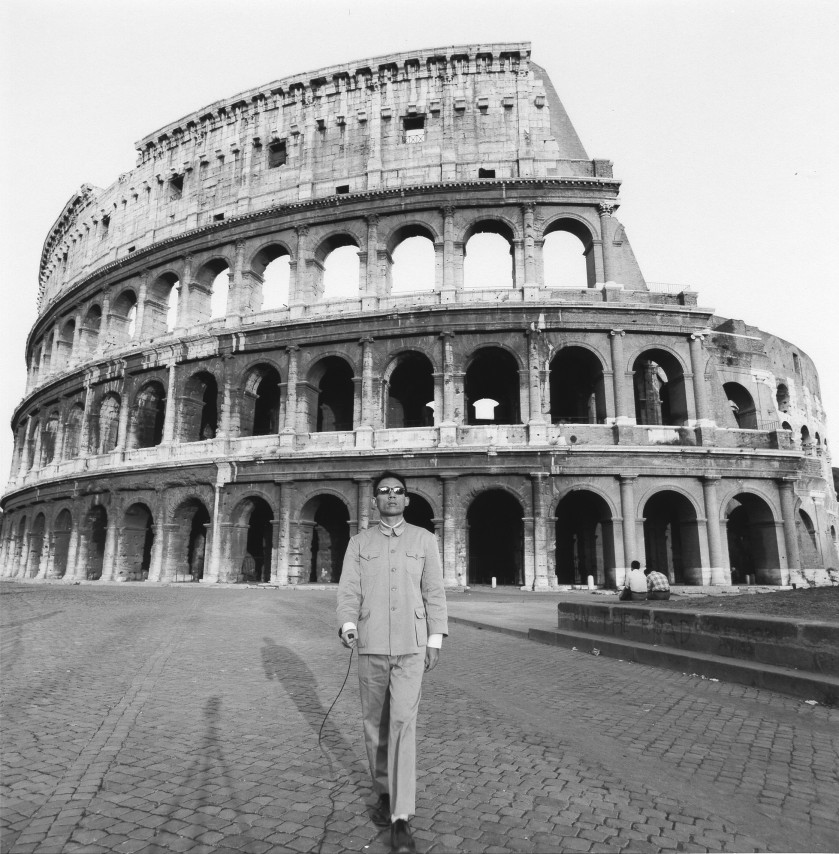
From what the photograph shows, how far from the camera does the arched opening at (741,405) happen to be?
70.4 feet

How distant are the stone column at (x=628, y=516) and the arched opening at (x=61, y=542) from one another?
2209 cm

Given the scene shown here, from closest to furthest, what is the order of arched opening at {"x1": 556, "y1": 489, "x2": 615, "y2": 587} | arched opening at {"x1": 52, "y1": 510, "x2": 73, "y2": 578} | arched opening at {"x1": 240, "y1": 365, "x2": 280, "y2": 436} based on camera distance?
1. arched opening at {"x1": 556, "y1": 489, "x2": 615, "y2": 587}
2. arched opening at {"x1": 240, "y1": 365, "x2": 280, "y2": 436}
3. arched opening at {"x1": 52, "y1": 510, "x2": 73, "y2": 578}

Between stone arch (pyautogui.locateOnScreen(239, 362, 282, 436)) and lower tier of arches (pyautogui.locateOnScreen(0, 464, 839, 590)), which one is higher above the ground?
stone arch (pyautogui.locateOnScreen(239, 362, 282, 436))

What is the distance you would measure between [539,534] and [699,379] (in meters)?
7.32

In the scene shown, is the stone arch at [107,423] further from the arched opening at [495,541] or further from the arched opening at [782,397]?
the arched opening at [782,397]

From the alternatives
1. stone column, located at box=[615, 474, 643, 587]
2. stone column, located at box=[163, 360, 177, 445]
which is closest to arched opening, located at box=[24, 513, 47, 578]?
stone column, located at box=[163, 360, 177, 445]

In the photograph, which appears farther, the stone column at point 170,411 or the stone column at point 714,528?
the stone column at point 170,411

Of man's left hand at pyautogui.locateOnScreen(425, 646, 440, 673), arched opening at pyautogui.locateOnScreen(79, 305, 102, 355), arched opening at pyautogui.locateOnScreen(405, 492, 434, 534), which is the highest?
arched opening at pyautogui.locateOnScreen(79, 305, 102, 355)

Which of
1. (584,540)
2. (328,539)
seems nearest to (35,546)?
(328,539)

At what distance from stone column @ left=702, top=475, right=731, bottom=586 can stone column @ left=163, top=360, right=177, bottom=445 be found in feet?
60.2

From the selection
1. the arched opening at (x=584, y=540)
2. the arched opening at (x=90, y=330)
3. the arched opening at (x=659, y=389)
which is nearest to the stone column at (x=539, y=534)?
the arched opening at (x=584, y=540)

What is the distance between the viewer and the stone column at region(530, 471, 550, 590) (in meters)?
17.5

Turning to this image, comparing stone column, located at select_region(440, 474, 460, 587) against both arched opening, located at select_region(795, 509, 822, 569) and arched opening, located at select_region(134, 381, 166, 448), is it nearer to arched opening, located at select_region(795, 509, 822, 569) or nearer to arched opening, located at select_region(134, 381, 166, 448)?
arched opening, located at select_region(134, 381, 166, 448)

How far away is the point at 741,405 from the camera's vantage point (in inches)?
866
